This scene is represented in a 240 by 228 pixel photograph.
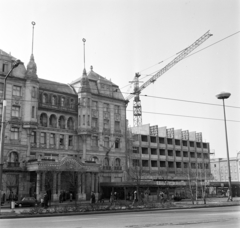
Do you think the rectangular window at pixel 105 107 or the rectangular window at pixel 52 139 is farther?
Answer: the rectangular window at pixel 105 107

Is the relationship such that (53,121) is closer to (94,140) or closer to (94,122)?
(94,122)

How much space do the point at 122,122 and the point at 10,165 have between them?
967 inches

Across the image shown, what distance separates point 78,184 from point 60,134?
965 centimetres

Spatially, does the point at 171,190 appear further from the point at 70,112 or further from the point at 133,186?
the point at 70,112

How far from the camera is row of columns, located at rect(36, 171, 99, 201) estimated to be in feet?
167

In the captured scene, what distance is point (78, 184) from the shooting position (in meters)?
54.6

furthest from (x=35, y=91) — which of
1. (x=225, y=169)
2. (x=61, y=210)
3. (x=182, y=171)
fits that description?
(x=225, y=169)

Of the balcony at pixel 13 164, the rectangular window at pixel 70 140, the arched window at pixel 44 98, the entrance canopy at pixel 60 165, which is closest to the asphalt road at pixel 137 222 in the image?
the entrance canopy at pixel 60 165

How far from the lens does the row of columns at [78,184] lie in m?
50.9

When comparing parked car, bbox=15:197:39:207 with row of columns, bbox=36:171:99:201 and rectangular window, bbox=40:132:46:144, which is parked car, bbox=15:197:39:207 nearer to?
row of columns, bbox=36:171:99:201

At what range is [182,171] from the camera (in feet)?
289

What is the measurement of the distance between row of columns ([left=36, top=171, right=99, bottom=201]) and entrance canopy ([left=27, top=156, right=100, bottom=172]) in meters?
0.86

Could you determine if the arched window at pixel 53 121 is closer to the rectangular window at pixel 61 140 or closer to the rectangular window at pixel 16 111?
the rectangular window at pixel 61 140

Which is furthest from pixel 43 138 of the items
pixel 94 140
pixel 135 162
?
pixel 135 162
